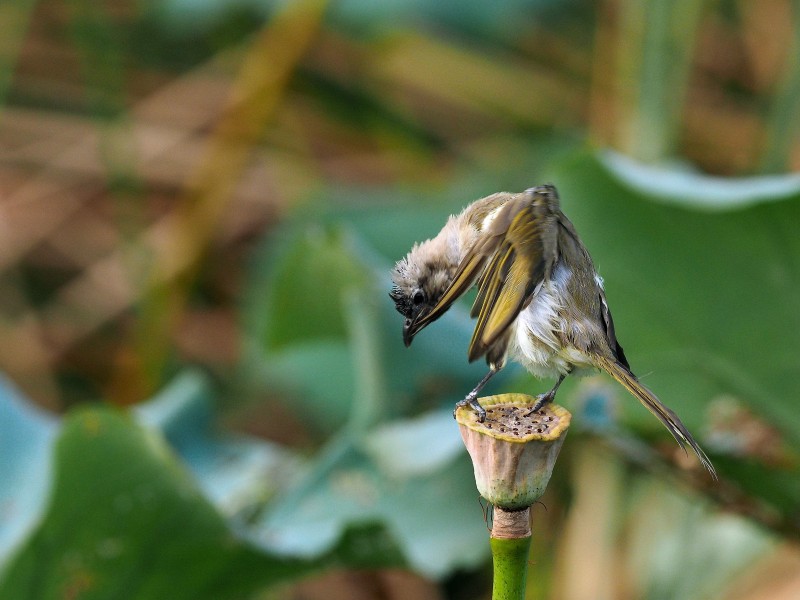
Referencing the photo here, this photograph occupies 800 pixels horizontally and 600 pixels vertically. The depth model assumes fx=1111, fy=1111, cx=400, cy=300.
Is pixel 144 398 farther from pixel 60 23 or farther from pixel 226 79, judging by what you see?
pixel 60 23

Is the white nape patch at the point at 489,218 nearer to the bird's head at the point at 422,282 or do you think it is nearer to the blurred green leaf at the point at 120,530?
the bird's head at the point at 422,282

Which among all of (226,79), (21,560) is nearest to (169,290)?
(226,79)

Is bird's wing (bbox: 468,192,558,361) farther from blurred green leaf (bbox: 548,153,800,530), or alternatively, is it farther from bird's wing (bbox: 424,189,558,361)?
blurred green leaf (bbox: 548,153,800,530)

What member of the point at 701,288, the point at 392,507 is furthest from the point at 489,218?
the point at 392,507

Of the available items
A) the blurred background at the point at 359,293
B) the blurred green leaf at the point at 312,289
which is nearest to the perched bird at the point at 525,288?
the blurred background at the point at 359,293

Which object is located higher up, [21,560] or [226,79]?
[21,560]

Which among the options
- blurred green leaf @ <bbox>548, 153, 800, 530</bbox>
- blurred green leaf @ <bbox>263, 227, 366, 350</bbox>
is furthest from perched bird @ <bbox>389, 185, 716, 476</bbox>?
blurred green leaf @ <bbox>263, 227, 366, 350</bbox>

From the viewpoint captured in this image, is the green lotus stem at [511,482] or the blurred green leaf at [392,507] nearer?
the green lotus stem at [511,482]
